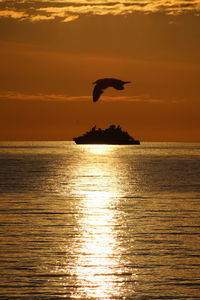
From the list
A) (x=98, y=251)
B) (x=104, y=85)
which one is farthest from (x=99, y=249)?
(x=104, y=85)

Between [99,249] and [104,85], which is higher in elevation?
[104,85]

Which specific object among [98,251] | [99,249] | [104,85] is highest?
[104,85]

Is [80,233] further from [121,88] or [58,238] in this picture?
[121,88]

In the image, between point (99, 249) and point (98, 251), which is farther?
point (99, 249)

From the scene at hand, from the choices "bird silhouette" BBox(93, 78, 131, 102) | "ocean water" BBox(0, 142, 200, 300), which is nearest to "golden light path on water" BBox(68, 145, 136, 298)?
"ocean water" BBox(0, 142, 200, 300)

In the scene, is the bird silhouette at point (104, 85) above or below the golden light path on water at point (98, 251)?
above

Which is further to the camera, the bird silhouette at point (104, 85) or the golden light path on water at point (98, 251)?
the bird silhouette at point (104, 85)

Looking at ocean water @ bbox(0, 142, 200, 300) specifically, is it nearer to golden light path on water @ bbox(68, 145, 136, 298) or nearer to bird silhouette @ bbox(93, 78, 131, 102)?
golden light path on water @ bbox(68, 145, 136, 298)

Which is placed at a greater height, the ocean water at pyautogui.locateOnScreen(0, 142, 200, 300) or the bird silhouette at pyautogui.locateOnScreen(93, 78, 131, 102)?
the bird silhouette at pyautogui.locateOnScreen(93, 78, 131, 102)

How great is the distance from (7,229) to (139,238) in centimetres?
763

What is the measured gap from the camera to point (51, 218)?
45000mm

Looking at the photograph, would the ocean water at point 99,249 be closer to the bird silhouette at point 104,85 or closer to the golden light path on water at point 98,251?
the golden light path on water at point 98,251

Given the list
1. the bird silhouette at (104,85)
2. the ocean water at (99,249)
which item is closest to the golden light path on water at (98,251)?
the ocean water at (99,249)

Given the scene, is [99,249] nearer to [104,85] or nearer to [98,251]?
[98,251]
